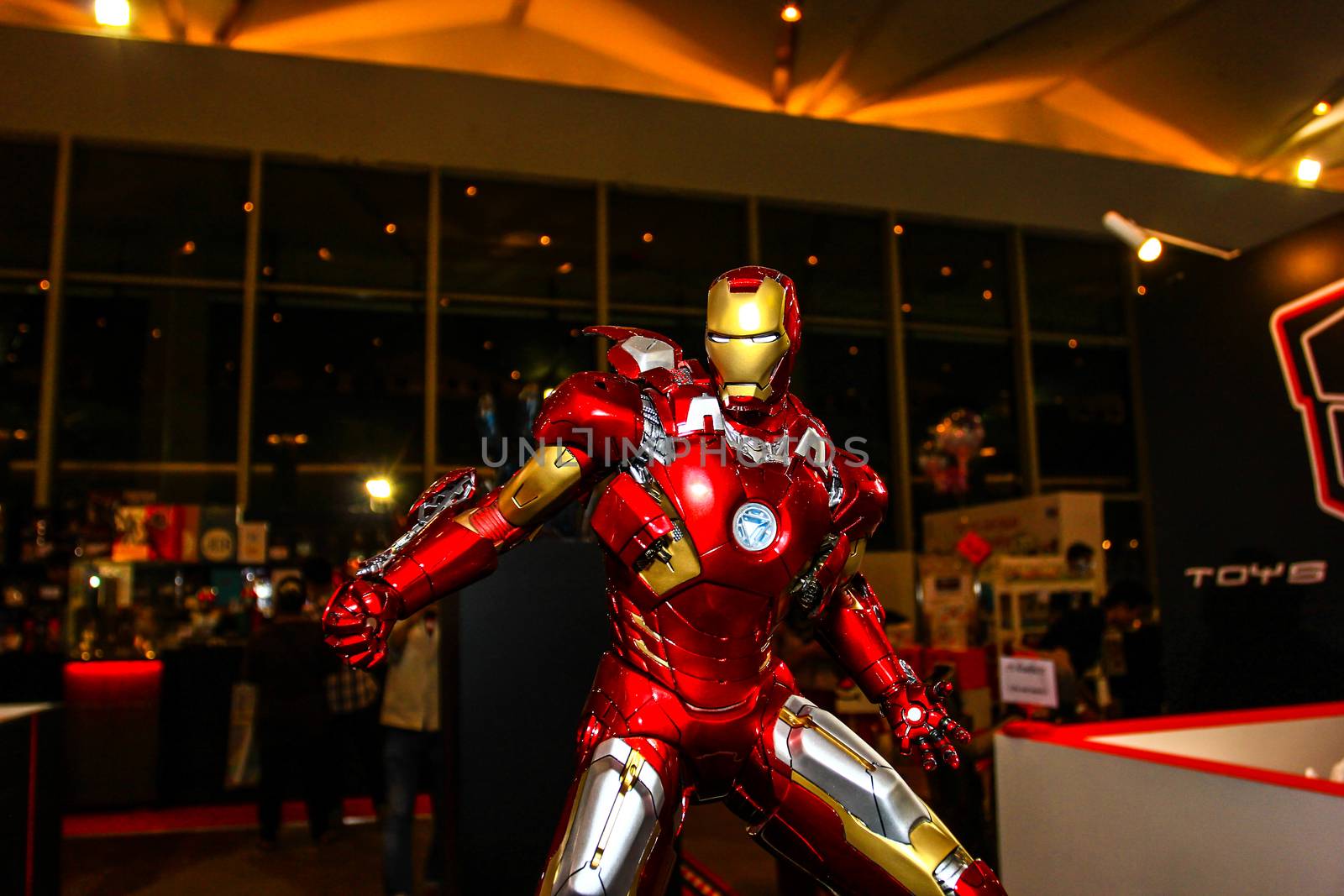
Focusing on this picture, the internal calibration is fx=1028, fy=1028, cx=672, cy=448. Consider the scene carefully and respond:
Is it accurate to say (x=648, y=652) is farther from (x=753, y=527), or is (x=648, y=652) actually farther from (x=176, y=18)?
(x=176, y=18)

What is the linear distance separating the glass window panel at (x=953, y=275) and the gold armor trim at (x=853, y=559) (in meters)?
8.85

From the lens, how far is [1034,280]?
11273 millimetres

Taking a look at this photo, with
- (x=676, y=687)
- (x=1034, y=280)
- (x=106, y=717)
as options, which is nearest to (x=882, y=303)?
(x=1034, y=280)

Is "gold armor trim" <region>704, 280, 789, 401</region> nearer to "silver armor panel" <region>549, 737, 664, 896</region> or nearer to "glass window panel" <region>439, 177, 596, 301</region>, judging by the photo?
"silver armor panel" <region>549, 737, 664, 896</region>

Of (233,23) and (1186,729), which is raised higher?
(233,23)

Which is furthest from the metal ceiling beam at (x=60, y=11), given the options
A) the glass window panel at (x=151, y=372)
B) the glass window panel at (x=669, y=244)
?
the glass window panel at (x=669, y=244)

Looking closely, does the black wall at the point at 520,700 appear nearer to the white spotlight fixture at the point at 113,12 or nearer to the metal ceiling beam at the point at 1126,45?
the white spotlight fixture at the point at 113,12

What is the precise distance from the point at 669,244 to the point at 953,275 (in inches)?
125

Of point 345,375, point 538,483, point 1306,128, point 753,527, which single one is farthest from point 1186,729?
point 345,375

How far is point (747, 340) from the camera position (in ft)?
6.96

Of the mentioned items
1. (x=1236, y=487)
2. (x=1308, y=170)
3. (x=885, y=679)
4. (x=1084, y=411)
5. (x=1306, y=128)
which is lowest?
(x=885, y=679)

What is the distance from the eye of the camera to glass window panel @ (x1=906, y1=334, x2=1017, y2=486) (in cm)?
1072

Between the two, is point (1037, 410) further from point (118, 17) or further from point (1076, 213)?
point (118, 17)

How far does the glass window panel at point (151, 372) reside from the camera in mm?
8688
